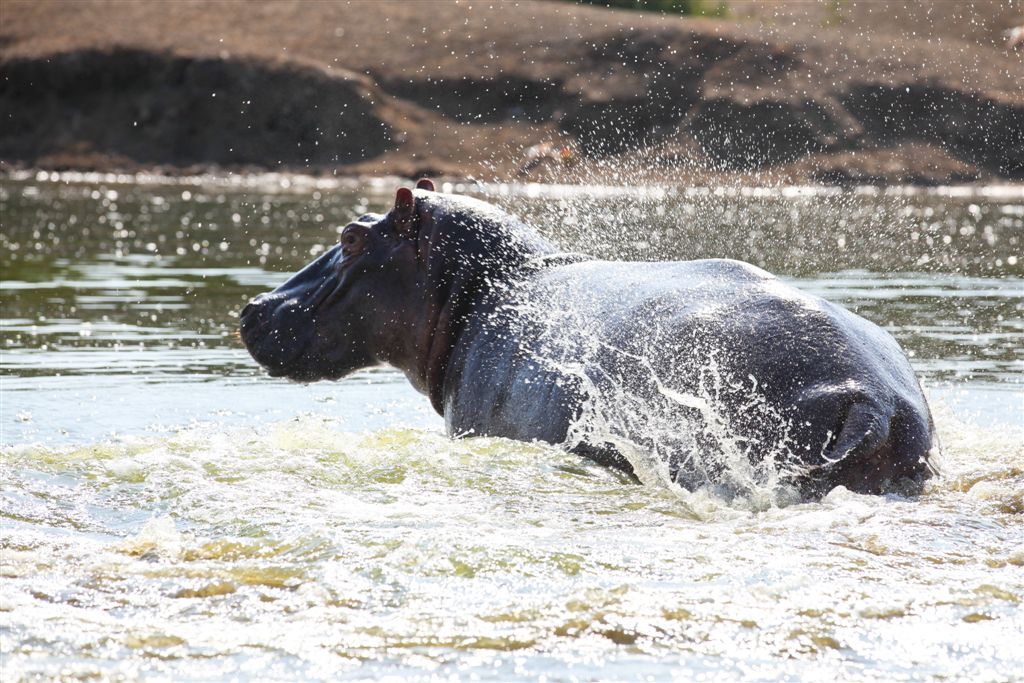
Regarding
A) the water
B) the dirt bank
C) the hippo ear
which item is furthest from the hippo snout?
the dirt bank

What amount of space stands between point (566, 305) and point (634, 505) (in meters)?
1.07

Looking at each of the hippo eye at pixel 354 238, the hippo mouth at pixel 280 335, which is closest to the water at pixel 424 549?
the hippo mouth at pixel 280 335

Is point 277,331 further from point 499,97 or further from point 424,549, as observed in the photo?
point 499,97

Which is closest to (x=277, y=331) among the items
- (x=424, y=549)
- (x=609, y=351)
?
(x=609, y=351)

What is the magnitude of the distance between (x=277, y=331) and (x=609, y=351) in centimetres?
187

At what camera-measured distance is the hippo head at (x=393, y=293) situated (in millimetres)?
6066

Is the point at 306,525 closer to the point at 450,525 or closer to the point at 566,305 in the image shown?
the point at 450,525

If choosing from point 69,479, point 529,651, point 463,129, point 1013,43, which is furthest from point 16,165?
point 529,651

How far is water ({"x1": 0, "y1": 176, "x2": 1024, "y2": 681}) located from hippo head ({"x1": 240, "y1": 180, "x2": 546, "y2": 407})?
1.05 ft

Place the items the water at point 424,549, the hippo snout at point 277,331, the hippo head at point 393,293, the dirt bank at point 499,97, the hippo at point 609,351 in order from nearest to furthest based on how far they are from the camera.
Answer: the water at point 424,549 → the hippo at point 609,351 → the hippo head at point 393,293 → the hippo snout at point 277,331 → the dirt bank at point 499,97

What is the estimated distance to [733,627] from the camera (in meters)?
3.38

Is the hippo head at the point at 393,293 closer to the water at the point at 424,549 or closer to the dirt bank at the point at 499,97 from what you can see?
the water at the point at 424,549

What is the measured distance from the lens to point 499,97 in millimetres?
41844

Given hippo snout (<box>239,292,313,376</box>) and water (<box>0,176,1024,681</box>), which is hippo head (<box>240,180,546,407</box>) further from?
water (<box>0,176,1024,681</box>)
